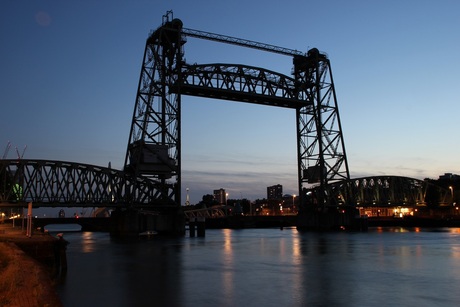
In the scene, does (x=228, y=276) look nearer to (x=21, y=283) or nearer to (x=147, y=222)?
(x=21, y=283)

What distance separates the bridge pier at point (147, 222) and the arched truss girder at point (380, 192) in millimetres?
29014

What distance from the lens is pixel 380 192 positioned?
112m

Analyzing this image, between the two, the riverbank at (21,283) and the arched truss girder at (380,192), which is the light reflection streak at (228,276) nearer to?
the riverbank at (21,283)

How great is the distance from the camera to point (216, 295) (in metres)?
20.8

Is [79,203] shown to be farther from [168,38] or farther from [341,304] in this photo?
[341,304]

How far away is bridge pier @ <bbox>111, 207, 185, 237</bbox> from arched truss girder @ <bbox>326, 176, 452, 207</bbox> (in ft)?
95.2

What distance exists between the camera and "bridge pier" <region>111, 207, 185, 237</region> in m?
67.9

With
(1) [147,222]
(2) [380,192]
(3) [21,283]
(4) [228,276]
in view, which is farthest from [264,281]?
(2) [380,192]

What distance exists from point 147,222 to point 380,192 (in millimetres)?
62925

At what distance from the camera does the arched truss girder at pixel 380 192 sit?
9100 centimetres

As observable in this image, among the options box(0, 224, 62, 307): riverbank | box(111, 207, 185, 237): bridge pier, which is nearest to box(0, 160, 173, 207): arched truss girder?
→ box(111, 207, 185, 237): bridge pier

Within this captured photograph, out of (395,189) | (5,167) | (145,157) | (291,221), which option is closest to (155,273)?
(145,157)

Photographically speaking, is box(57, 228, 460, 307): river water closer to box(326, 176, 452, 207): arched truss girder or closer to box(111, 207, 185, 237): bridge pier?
box(111, 207, 185, 237): bridge pier

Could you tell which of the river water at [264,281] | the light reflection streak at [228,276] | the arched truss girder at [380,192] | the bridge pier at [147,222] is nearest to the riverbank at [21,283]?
the river water at [264,281]
